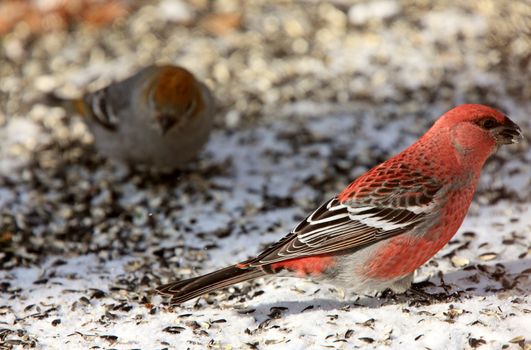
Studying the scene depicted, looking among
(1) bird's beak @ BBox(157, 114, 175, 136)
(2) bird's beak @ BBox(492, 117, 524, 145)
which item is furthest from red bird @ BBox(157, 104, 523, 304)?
(1) bird's beak @ BBox(157, 114, 175, 136)

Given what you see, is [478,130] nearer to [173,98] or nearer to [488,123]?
[488,123]

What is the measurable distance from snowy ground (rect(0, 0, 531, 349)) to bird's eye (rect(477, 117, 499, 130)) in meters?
0.77

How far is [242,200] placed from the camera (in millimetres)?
5336

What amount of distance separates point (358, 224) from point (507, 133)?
85 centimetres

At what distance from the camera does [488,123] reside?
3.71m

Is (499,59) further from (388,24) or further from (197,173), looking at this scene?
(197,173)

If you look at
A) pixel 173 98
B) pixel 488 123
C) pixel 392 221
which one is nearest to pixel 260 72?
pixel 173 98

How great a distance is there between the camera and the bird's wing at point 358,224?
3541 mm

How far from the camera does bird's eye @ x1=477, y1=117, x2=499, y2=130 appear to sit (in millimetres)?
3697

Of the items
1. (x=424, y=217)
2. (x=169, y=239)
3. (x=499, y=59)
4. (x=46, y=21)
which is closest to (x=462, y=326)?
(x=424, y=217)

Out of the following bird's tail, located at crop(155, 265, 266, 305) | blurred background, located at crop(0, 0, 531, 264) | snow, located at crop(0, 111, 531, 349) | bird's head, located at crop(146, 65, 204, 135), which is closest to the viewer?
snow, located at crop(0, 111, 531, 349)

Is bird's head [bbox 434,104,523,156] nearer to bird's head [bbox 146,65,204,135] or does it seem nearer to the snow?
the snow

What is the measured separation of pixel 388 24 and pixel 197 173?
7.80ft

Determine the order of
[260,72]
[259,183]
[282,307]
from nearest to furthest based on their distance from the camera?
[282,307] → [259,183] → [260,72]
